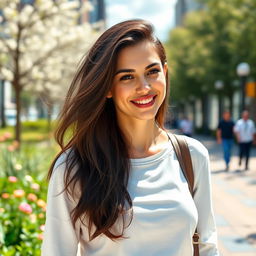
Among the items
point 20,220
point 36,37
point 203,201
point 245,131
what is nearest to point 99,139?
point 203,201

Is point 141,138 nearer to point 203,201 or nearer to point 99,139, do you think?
point 99,139

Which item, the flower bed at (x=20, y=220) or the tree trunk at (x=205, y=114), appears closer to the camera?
the flower bed at (x=20, y=220)

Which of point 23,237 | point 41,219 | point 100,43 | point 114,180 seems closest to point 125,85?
point 100,43

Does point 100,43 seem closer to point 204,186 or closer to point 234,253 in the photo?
point 204,186

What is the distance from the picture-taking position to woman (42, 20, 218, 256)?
5.68 feet

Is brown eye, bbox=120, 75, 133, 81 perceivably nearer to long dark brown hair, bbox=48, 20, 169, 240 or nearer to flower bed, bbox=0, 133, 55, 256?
long dark brown hair, bbox=48, 20, 169, 240

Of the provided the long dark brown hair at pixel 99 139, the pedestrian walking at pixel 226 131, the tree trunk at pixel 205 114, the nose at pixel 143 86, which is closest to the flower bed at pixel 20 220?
the long dark brown hair at pixel 99 139

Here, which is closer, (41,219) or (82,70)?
(82,70)

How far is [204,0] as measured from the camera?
3175 centimetres

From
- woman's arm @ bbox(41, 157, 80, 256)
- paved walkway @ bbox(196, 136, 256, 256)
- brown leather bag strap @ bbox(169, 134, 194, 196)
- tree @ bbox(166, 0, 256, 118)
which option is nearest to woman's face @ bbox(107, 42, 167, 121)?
brown leather bag strap @ bbox(169, 134, 194, 196)

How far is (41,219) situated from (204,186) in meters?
2.74

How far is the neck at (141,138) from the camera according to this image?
200 centimetres

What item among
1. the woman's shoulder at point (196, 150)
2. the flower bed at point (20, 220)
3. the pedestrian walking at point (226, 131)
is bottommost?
the pedestrian walking at point (226, 131)

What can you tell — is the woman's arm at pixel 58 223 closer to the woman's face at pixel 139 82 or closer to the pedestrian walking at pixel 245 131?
the woman's face at pixel 139 82
